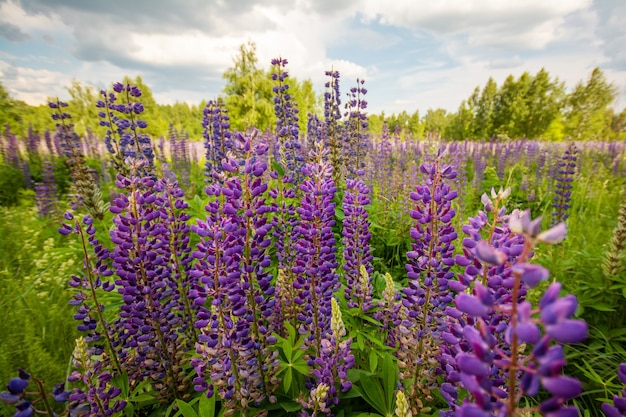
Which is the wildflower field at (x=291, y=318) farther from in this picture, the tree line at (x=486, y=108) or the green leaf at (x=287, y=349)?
the tree line at (x=486, y=108)

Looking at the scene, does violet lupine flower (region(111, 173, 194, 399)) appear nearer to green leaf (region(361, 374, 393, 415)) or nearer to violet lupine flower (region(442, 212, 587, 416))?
green leaf (region(361, 374, 393, 415))

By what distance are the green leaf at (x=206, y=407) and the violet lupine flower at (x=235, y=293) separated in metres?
0.07

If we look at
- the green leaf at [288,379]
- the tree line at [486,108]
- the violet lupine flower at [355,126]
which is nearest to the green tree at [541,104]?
the tree line at [486,108]

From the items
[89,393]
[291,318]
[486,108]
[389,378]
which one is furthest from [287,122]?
[486,108]

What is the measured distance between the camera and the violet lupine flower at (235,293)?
168 centimetres

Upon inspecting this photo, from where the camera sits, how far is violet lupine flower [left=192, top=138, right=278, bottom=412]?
5.52 feet

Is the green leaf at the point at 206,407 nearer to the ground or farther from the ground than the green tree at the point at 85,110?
nearer to the ground

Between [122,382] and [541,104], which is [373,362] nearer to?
[122,382]

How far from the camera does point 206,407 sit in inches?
69.9

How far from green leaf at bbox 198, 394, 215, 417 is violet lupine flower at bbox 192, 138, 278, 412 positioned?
65 mm

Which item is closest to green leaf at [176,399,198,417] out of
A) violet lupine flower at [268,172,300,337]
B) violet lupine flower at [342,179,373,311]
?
violet lupine flower at [268,172,300,337]

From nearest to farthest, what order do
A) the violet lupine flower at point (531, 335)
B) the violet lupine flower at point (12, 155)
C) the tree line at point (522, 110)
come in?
the violet lupine flower at point (531, 335), the violet lupine flower at point (12, 155), the tree line at point (522, 110)

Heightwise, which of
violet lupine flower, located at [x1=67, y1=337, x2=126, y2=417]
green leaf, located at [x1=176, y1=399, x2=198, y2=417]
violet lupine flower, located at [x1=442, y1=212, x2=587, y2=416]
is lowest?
green leaf, located at [x1=176, y1=399, x2=198, y2=417]

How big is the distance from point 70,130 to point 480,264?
20.5ft
